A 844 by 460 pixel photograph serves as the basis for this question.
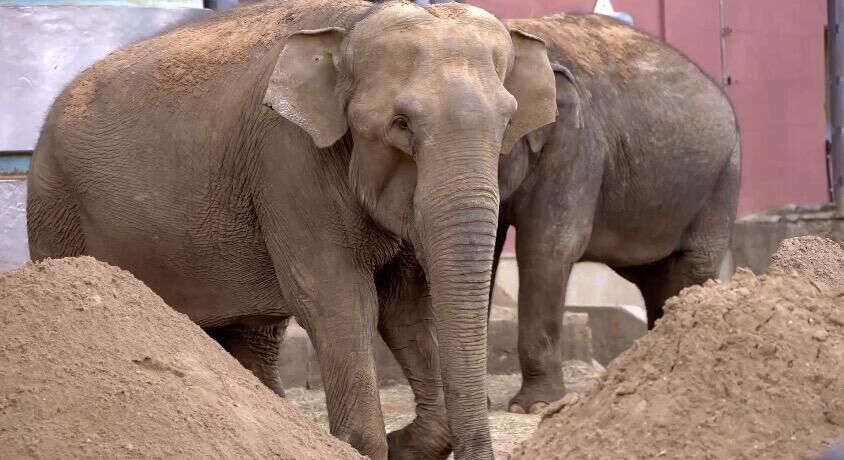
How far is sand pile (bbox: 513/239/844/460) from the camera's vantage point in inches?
159

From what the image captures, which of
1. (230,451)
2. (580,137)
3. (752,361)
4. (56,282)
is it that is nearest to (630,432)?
(752,361)

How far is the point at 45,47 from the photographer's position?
31.0 ft

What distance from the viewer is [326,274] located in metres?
6.29

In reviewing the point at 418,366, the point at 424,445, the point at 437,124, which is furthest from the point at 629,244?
the point at 437,124

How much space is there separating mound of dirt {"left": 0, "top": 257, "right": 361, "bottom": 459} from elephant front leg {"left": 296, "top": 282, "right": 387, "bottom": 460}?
0.86 m

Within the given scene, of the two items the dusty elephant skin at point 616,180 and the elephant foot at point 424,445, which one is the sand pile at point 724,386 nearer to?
the elephant foot at point 424,445

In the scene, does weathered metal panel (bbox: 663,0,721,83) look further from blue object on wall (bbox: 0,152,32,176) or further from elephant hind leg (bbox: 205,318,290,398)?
elephant hind leg (bbox: 205,318,290,398)

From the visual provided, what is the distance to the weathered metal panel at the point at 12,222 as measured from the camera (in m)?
9.23

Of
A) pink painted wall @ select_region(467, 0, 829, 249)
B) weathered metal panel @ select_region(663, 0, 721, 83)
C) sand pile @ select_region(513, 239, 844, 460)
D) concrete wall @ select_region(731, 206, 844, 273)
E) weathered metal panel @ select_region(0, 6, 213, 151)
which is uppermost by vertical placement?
sand pile @ select_region(513, 239, 844, 460)

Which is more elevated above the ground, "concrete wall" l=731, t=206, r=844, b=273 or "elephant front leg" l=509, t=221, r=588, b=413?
"elephant front leg" l=509, t=221, r=588, b=413

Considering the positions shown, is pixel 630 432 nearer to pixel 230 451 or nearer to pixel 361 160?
pixel 230 451

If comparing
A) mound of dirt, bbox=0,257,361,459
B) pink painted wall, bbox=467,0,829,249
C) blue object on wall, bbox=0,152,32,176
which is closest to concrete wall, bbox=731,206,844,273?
pink painted wall, bbox=467,0,829,249

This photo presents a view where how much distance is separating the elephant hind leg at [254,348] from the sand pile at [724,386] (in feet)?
11.9

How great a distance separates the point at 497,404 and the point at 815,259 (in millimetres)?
3366
